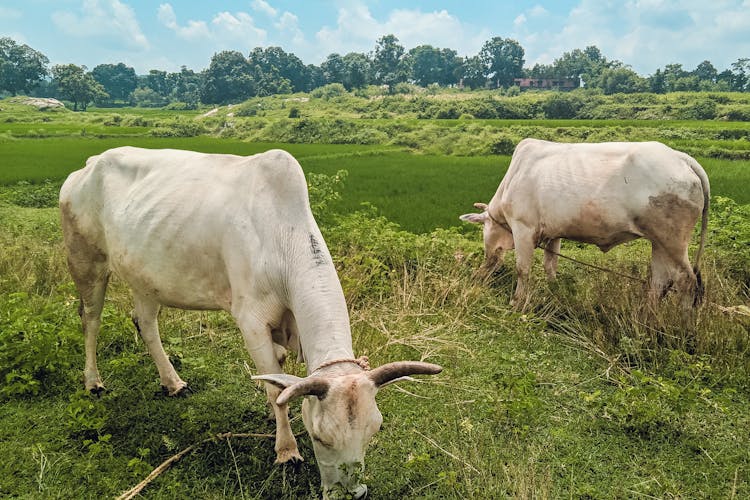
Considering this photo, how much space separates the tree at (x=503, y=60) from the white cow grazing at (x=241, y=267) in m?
90.5

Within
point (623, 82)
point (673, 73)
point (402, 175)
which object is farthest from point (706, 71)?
point (402, 175)

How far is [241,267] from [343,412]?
1.28 metres

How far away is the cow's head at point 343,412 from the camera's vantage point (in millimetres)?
2416

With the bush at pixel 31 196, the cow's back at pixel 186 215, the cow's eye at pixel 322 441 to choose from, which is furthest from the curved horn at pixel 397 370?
the bush at pixel 31 196

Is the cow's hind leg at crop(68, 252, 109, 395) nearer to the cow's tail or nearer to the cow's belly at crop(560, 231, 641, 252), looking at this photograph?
the cow's belly at crop(560, 231, 641, 252)

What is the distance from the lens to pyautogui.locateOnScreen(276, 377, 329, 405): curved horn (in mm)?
2322

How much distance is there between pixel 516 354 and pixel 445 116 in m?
33.8

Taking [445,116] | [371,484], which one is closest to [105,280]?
[371,484]

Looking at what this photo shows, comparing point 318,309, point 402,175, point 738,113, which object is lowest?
point 402,175

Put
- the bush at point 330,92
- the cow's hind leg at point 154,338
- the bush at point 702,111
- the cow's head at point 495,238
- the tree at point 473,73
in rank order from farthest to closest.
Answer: the tree at point 473,73 < the bush at point 330,92 < the bush at point 702,111 < the cow's head at point 495,238 < the cow's hind leg at point 154,338

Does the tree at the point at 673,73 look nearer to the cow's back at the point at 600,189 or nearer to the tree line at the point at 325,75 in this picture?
the tree line at the point at 325,75

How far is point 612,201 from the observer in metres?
5.41

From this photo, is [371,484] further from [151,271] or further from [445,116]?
[445,116]

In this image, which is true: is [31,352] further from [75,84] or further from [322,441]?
[75,84]
